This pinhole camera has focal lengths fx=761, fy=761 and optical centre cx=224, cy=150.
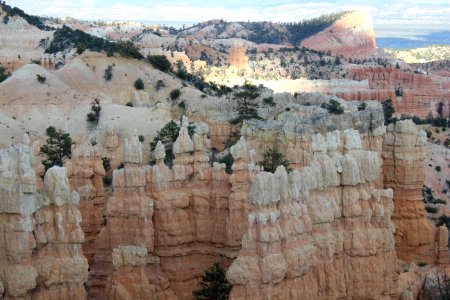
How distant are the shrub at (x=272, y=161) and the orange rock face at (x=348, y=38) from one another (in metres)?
137

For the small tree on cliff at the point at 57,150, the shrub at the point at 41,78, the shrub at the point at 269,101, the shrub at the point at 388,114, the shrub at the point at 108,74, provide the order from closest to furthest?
1. the small tree on cliff at the point at 57,150
2. the shrub at the point at 269,101
3. the shrub at the point at 41,78
4. the shrub at the point at 388,114
5. the shrub at the point at 108,74

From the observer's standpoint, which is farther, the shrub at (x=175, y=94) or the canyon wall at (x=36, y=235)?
the shrub at (x=175, y=94)

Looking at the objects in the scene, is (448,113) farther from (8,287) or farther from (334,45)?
(8,287)

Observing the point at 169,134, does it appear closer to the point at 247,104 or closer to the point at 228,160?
the point at 228,160

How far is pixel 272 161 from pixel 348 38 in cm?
15477

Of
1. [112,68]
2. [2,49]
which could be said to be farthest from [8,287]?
[2,49]

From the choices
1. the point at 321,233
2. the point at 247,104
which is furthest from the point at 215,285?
the point at 247,104

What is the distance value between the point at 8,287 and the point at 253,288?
7.72 metres

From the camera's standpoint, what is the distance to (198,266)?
102 feet

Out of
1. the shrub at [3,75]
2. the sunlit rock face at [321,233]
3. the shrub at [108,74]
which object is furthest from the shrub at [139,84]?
the sunlit rock face at [321,233]

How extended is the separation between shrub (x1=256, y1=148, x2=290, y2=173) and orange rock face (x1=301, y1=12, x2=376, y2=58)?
5388 inches

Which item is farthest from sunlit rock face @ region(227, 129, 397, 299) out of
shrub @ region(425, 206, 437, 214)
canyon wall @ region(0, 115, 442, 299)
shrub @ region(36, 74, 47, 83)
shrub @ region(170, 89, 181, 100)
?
shrub @ region(36, 74, 47, 83)

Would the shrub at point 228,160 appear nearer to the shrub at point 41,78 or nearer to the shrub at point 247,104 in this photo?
the shrub at point 247,104

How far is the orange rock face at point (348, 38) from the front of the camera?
175587 millimetres
